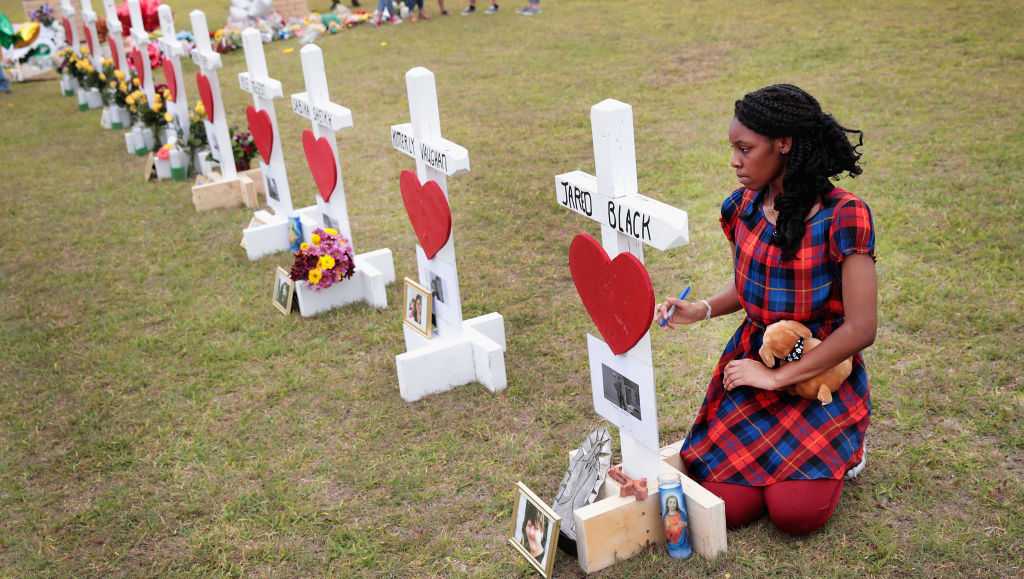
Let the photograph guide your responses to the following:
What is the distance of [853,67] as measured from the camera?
8898 mm

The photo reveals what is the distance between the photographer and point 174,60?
7410 millimetres

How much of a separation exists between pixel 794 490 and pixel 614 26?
34.9 ft

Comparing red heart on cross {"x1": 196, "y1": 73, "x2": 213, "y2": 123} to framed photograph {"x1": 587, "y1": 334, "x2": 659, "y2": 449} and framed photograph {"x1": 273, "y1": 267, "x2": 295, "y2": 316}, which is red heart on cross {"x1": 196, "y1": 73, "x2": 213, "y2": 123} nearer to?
framed photograph {"x1": 273, "y1": 267, "x2": 295, "y2": 316}

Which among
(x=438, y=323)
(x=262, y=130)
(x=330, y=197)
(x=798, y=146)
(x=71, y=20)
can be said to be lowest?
(x=438, y=323)

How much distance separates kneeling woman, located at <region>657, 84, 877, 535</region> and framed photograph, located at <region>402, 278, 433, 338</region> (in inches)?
58.6

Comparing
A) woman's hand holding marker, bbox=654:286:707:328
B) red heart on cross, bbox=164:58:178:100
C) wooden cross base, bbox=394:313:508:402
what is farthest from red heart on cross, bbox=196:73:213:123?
woman's hand holding marker, bbox=654:286:707:328

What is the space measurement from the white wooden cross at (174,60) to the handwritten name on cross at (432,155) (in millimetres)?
3700

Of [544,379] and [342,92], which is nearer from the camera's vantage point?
[544,379]

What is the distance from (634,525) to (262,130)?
3.86m

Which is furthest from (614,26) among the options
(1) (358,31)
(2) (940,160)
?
(2) (940,160)

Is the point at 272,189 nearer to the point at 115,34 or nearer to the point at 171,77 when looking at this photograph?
the point at 171,77

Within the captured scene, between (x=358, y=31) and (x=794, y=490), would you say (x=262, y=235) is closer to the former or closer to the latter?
(x=794, y=490)

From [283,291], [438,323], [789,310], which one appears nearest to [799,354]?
[789,310]

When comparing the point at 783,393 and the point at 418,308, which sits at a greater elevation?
the point at 783,393
